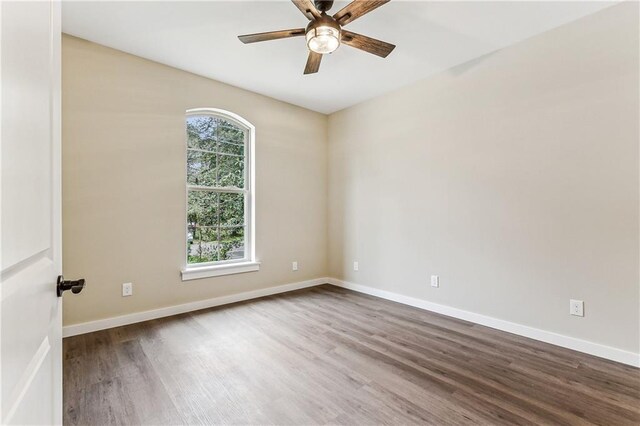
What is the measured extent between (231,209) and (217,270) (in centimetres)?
79

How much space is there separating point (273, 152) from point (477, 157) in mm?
2537

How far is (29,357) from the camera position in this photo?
59 centimetres

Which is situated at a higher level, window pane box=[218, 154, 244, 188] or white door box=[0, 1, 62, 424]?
window pane box=[218, 154, 244, 188]

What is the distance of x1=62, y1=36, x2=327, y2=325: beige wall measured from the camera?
8.79ft

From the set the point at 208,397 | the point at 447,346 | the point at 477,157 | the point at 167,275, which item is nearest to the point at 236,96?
the point at 167,275

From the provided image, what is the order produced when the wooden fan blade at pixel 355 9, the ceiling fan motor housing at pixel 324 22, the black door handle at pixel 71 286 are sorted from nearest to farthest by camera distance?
1. the black door handle at pixel 71 286
2. the wooden fan blade at pixel 355 9
3. the ceiling fan motor housing at pixel 324 22

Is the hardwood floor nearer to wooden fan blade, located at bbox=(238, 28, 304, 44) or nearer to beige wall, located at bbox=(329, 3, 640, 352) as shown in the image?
beige wall, located at bbox=(329, 3, 640, 352)

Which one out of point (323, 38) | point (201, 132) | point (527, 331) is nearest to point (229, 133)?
point (201, 132)

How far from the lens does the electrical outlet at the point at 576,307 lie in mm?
2408

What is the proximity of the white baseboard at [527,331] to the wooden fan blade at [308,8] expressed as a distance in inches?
121

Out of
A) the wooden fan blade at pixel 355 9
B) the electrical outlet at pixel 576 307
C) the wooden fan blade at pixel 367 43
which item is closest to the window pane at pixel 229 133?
the wooden fan blade at pixel 367 43

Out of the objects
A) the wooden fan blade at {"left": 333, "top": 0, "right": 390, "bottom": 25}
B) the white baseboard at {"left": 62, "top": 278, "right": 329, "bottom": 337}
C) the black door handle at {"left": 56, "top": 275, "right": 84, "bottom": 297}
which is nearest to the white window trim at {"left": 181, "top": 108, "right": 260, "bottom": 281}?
the white baseboard at {"left": 62, "top": 278, "right": 329, "bottom": 337}

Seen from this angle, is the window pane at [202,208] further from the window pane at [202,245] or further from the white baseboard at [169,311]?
the white baseboard at [169,311]

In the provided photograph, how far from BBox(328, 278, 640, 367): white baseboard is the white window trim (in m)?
1.77
